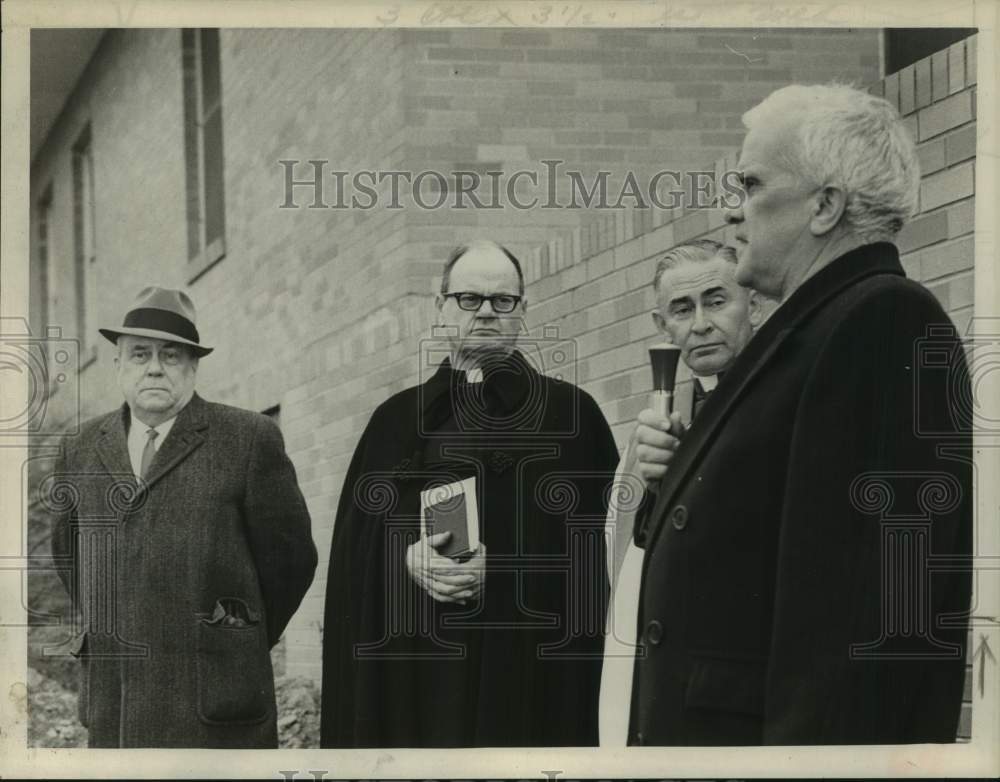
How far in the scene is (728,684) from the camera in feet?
12.6

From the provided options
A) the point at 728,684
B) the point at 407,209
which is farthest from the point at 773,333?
the point at 407,209

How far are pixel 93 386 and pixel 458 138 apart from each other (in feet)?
4.31

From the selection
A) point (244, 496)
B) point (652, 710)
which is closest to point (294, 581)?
point (244, 496)

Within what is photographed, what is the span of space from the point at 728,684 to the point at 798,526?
41cm

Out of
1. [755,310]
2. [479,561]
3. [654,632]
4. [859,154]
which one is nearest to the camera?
[654,632]

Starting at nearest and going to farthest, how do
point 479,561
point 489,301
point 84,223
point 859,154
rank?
point 859,154 → point 479,561 → point 489,301 → point 84,223

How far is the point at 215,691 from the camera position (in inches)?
187

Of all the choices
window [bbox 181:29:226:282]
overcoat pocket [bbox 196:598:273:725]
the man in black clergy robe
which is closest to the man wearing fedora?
overcoat pocket [bbox 196:598:273:725]

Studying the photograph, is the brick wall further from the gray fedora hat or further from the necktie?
the necktie

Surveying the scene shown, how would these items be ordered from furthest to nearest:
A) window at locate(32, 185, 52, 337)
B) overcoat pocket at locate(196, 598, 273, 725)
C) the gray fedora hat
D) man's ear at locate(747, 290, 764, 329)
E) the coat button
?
window at locate(32, 185, 52, 337), the gray fedora hat, overcoat pocket at locate(196, 598, 273, 725), man's ear at locate(747, 290, 764, 329), the coat button

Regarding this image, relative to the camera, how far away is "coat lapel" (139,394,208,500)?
4.81 metres

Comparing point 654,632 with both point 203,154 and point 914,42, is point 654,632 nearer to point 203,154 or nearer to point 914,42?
point 914,42

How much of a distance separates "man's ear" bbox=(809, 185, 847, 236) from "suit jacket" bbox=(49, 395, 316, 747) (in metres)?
1.75

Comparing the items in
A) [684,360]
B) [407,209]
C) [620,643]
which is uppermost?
[407,209]
